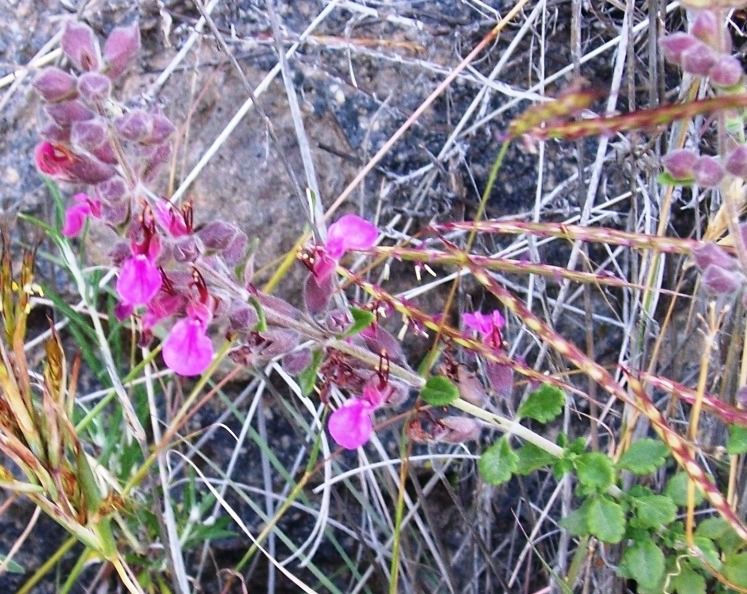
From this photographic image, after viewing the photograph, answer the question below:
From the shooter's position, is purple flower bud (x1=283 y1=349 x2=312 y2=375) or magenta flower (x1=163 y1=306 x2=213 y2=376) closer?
magenta flower (x1=163 y1=306 x2=213 y2=376)

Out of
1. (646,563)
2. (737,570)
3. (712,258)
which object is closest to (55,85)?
(712,258)

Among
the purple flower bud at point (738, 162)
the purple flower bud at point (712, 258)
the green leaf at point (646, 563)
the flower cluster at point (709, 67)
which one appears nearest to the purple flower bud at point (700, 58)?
the flower cluster at point (709, 67)

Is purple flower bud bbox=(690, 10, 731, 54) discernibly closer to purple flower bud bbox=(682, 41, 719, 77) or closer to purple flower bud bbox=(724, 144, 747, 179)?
purple flower bud bbox=(682, 41, 719, 77)

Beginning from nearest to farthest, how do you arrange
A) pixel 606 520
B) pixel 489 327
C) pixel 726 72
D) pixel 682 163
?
pixel 726 72
pixel 682 163
pixel 606 520
pixel 489 327

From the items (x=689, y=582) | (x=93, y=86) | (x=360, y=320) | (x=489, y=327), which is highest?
(x=93, y=86)

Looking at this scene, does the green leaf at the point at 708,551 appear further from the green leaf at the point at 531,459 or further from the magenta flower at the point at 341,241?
the magenta flower at the point at 341,241

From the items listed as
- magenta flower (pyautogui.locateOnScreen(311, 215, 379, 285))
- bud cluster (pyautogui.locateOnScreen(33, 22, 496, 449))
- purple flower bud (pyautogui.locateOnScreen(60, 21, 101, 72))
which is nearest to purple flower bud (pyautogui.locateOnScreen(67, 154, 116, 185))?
bud cluster (pyautogui.locateOnScreen(33, 22, 496, 449))

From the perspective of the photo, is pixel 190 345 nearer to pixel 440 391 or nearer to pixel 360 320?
pixel 360 320
